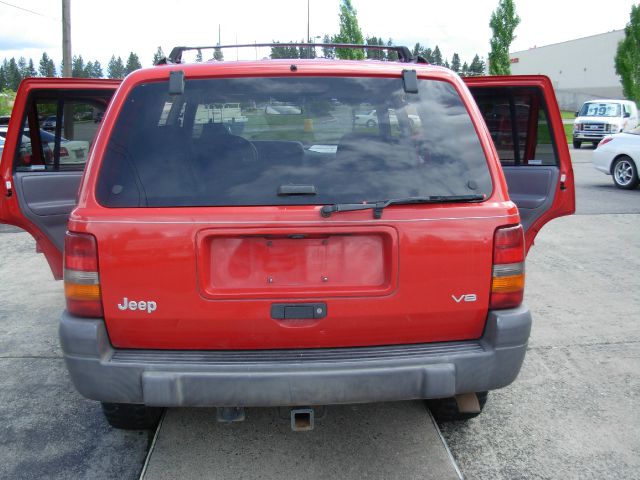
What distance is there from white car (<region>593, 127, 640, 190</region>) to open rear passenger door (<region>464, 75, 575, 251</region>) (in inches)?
339

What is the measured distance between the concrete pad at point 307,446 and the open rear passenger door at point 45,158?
2005mm

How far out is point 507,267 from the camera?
2.88 metres

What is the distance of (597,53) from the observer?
68.9m

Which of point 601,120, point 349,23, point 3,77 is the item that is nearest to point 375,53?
point 349,23

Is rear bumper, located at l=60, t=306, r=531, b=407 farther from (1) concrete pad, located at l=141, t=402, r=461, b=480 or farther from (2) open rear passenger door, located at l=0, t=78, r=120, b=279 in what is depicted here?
(2) open rear passenger door, located at l=0, t=78, r=120, b=279

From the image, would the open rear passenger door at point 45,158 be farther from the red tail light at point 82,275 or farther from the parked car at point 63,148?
the red tail light at point 82,275

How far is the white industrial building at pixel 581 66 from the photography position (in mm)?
66062

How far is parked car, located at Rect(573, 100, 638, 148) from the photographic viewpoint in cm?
2536

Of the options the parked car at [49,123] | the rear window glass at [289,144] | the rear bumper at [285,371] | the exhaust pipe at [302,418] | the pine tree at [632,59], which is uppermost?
the pine tree at [632,59]

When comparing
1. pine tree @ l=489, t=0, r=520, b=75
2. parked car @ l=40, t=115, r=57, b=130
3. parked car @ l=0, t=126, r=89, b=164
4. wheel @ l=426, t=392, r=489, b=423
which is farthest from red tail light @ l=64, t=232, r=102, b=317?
pine tree @ l=489, t=0, r=520, b=75

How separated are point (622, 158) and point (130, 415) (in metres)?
12.5

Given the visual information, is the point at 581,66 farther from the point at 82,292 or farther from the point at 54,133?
the point at 82,292

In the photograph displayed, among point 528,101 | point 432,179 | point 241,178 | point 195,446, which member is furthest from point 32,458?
point 528,101

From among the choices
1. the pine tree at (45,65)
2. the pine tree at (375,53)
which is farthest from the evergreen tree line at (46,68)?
the pine tree at (375,53)
